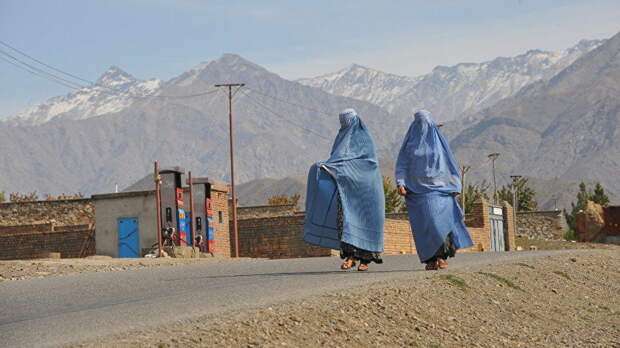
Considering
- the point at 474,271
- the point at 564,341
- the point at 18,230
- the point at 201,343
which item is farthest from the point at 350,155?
the point at 18,230

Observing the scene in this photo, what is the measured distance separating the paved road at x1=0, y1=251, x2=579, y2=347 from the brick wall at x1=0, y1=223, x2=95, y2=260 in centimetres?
1959

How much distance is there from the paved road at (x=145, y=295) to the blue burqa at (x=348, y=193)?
49 cm

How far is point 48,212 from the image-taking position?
44875 millimetres

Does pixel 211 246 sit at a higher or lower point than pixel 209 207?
lower

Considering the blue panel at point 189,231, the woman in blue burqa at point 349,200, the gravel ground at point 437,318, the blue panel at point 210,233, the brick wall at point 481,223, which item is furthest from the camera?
the brick wall at point 481,223

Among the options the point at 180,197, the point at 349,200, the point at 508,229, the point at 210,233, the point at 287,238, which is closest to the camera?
the point at 349,200

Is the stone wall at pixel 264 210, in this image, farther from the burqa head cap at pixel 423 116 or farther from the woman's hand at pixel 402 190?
the woman's hand at pixel 402 190

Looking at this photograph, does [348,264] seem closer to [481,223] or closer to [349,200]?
[349,200]

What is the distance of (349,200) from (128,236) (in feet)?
68.4

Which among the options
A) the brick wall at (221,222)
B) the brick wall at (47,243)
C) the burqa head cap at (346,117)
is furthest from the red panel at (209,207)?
the burqa head cap at (346,117)

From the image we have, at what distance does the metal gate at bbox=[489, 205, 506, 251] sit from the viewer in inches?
1537

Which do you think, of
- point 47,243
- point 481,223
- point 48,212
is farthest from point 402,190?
point 48,212

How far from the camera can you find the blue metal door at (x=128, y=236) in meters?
33.7

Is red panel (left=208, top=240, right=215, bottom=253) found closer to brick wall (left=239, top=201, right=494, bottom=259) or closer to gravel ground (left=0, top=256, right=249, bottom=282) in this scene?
brick wall (left=239, top=201, right=494, bottom=259)
